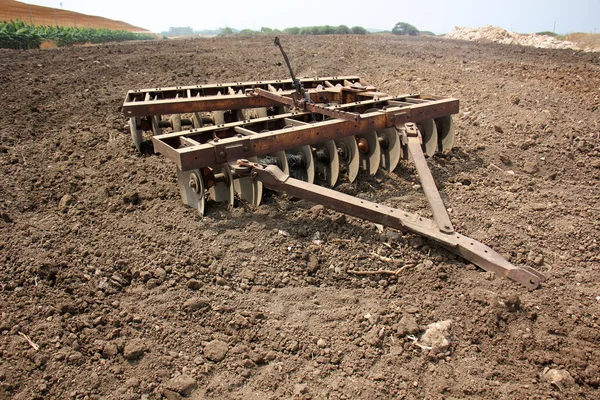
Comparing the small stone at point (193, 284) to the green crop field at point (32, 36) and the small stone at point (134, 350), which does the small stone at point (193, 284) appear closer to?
the small stone at point (134, 350)

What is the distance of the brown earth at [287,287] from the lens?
2188 mm

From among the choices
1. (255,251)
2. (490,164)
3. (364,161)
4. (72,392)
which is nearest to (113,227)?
(255,251)

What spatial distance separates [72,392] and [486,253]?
7.65 ft

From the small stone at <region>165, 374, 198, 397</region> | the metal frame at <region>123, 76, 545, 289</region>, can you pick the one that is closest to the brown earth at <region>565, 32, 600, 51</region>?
the metal frame at <region>123, 76, 545, 289</region>

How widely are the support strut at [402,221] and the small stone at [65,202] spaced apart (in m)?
1.76

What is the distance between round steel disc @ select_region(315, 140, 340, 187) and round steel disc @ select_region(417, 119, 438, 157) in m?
1.21

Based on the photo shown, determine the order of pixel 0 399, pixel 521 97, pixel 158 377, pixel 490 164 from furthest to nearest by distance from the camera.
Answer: pixel 521 97
pixel 490 164
pixel 158 377
pixel 0 399

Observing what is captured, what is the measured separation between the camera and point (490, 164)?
4723 mm

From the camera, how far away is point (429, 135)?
4723 mm

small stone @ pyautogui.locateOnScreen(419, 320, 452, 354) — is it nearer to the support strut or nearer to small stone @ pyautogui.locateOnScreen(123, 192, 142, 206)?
the support strut

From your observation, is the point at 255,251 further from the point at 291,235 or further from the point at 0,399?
the point at 0,399

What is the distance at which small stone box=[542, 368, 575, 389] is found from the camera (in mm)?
2080

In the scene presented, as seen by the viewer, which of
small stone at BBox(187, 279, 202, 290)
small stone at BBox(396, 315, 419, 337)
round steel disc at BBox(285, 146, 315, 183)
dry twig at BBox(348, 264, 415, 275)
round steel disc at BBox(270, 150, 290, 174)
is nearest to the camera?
small stone at BBox(396, 315, 419, 337)

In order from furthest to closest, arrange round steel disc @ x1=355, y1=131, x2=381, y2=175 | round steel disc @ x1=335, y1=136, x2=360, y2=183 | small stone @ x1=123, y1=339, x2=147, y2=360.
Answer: round steel disc @ x1=355, y1=131, x2=381, y2=175
round steel disc @ x1=335, y1=136, x2=360, y2=183
small stone @ x1=123, y1=339, x2=147, y2=360
